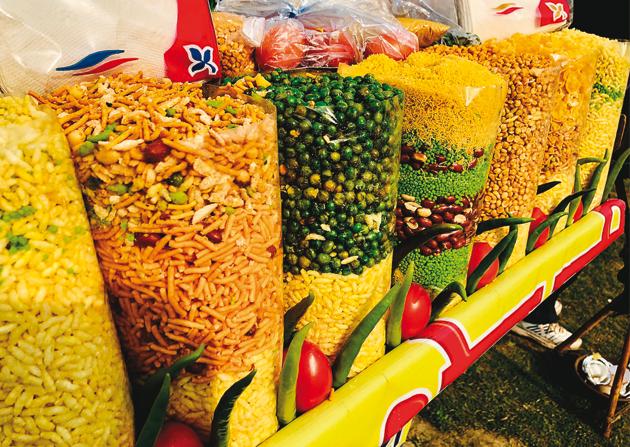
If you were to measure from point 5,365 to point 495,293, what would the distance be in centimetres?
95

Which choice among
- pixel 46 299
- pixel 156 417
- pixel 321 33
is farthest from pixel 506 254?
pixel 46 299

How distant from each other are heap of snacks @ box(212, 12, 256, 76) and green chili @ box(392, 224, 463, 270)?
18.4 inches

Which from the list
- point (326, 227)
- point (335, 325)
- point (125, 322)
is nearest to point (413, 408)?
point (335, 325)

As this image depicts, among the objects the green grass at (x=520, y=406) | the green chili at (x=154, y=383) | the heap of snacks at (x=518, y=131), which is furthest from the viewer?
the green grass at (x=520, y=406)

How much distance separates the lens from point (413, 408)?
960 millimetres

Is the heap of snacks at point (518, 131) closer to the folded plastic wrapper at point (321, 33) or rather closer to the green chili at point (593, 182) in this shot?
the folded plastic wrapper at point (321, 33)

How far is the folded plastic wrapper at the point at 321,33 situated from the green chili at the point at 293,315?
526 millimetres

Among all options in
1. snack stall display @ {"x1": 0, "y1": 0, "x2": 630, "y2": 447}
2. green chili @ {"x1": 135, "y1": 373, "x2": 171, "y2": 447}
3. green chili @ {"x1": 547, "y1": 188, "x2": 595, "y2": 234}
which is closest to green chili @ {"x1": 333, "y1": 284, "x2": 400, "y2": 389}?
snack stall display @ {"x1": 0, "y1": 0, "x2": 630, "y2": 447}

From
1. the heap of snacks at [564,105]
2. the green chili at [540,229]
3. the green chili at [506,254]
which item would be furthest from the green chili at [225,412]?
the heap of snacks at [564,105]

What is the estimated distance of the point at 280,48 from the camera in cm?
107

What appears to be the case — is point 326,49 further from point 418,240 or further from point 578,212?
point 578,212

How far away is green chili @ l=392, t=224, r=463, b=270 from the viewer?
944 millimetres

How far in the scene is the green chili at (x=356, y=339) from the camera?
82 centimetres

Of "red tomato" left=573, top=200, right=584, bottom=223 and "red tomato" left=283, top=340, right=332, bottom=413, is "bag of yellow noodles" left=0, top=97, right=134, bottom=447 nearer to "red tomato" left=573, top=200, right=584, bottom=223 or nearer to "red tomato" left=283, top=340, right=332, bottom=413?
"red tomato" left=283, top=340, right=332, bottom=413
